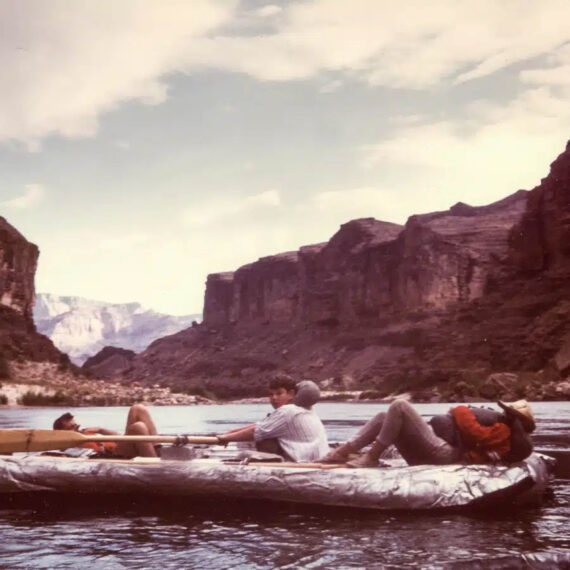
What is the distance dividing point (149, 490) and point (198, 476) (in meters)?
0.65

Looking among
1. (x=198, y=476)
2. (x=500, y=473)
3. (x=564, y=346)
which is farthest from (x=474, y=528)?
(x=564, y=346)

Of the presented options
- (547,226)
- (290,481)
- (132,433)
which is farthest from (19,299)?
(290,481)

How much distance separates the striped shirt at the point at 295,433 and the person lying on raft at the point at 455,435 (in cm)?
68

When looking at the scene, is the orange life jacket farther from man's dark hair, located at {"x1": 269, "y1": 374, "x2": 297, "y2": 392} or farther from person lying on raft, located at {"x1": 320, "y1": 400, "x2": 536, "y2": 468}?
man's dark hair, located at {"x1": 269, "y1": 374, "x2": 297, "y2": 392}

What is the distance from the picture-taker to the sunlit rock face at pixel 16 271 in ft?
574

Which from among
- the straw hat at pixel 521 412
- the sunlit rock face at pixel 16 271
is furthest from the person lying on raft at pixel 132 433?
the sunlit rock face at pixel 16 271

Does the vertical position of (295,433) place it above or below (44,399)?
above

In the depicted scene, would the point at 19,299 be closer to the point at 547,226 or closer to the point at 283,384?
the point at 547,226

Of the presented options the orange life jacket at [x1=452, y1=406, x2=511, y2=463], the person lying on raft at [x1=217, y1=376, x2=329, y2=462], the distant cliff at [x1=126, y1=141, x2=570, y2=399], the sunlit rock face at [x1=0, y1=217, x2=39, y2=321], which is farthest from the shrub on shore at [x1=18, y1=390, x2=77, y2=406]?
the orange life jacket at [x1=452, y1=406, x2=511, y2=463]

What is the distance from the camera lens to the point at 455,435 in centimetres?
938

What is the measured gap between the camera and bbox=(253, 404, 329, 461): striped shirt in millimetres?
9703

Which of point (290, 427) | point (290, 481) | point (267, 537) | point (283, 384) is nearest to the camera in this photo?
point (267, 537)

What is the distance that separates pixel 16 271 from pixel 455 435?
181197mm

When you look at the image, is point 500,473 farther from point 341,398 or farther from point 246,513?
point 341,398
